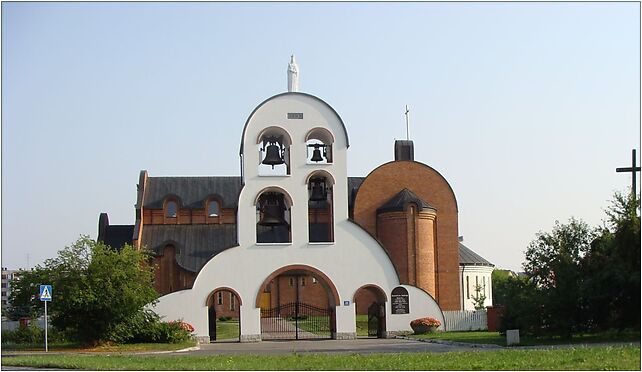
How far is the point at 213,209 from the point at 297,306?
67.6ft

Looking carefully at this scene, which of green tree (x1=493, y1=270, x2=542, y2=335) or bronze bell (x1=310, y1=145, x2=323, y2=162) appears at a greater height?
bronze bell (x1=310, y1=145, x2=323, y2=162)

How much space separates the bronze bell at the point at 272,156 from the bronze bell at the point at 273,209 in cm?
182

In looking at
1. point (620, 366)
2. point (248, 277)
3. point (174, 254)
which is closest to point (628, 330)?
point (620, 366)

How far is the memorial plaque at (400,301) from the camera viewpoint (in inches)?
1779

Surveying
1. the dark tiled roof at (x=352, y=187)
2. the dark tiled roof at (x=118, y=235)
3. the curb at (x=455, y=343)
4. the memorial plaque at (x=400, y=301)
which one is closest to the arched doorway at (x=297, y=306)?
the memorial plaque at (x=400, y=301)

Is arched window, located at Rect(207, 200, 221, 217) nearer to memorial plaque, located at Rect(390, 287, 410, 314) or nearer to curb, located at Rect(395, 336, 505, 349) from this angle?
memorial plaque, located at Rect(390, 287, 410, 314)

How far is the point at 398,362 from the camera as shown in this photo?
23562 millimetres

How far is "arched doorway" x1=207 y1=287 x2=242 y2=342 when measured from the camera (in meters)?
44.3

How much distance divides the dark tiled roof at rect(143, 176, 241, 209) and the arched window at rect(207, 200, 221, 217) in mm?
500

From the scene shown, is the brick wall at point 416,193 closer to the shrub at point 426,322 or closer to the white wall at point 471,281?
the white wall at point 471,281

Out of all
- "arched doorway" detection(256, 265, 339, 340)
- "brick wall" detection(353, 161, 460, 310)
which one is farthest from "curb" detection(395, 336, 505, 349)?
"brick wall" detection(353, 161, 460, 310)

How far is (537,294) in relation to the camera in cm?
3369

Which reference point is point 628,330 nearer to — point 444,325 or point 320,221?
point 444,325

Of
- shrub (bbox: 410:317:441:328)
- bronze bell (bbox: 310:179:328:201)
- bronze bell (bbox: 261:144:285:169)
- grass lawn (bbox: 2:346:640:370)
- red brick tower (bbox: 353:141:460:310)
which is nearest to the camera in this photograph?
grass lawn (bbox: 2:346:640:370)
